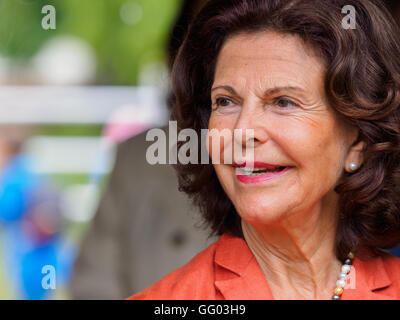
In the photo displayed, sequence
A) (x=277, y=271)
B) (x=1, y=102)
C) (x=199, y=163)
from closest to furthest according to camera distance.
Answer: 1. (x=277, y=271)
2. (x=199, y=163)
3. (x=1, y=102)

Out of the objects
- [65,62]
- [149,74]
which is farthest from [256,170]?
[65,62]

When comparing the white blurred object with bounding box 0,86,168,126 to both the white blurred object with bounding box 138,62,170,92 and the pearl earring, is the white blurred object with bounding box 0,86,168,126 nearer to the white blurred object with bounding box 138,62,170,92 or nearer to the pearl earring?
the white blurred object with bounding box 138,62,170,92

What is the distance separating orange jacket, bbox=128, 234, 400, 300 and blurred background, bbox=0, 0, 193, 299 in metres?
1.77

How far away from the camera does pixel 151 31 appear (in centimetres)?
423

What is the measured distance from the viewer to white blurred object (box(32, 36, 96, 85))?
4.29 metres

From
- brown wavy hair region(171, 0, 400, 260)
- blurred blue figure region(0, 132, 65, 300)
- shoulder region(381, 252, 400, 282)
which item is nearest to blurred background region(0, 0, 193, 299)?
blurred blue figure region(0, 132, 65, 300)

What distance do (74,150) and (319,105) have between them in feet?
9.15

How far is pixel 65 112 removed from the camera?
4512 millimetres

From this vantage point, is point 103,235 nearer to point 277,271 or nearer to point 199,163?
point 199,163

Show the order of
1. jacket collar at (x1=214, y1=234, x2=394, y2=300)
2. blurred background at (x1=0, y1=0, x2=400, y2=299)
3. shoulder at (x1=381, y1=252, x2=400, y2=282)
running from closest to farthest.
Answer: jacket collar at (x1=214, y1=234, x2=394, y2=300), shoulder at (x1=381, y1=252, x2=400, y2=282), blurred background at (x1=0, y1=0, x2=400, y2=299)

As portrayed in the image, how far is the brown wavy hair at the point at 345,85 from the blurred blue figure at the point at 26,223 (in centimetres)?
197

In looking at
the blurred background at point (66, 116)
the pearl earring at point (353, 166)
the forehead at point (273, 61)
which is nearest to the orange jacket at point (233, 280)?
the pearl earring at point (353, 166)

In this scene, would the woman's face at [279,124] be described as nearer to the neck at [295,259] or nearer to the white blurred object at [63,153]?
the neck at [295,259]
